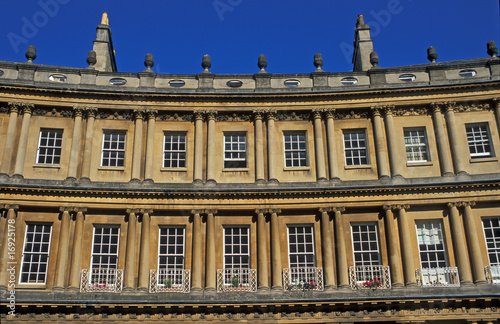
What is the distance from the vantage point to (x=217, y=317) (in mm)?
20516

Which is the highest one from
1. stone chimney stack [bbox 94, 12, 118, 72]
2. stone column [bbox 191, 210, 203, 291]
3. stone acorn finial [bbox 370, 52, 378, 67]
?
stone chimney stack [bbox 94, 12, 118, 72]

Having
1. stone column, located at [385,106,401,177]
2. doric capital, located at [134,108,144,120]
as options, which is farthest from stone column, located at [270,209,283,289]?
doric capital, located at [134,108,144,120]

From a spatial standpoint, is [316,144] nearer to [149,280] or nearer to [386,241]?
[386,241]

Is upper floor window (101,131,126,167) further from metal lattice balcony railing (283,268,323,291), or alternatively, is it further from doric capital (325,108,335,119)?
doric capital (325,108,335,119)

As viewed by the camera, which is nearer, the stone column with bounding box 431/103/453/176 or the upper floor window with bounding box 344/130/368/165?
the stone column with bounding box 431/103/453/176

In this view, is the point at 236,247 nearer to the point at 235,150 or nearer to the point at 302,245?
the point at 302,245

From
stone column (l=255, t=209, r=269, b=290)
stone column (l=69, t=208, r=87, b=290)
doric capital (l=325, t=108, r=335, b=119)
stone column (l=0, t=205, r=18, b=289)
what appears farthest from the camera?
doric capital (l=325, t=108, r=335, b=119)

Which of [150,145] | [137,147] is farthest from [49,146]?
[150,145]

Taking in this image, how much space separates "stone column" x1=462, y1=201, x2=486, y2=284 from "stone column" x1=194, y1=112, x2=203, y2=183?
432 inches

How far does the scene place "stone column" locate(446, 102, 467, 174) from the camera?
22719 millimetres

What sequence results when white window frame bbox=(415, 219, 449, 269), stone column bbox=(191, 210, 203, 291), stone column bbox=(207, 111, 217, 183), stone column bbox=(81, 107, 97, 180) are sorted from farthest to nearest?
1. stone column bbox=(207, 111, 217, 183)
2. stone column bbox=(81, 107, 97, 180)
3. white window frame bbox=(415, 219, 449, 269)
4. stone column bbox=(191, 210, 203, 291)

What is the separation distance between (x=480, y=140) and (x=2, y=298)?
20335 millimetres

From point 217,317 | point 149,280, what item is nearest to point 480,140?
point 217,317

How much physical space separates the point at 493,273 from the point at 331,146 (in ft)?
26.9
